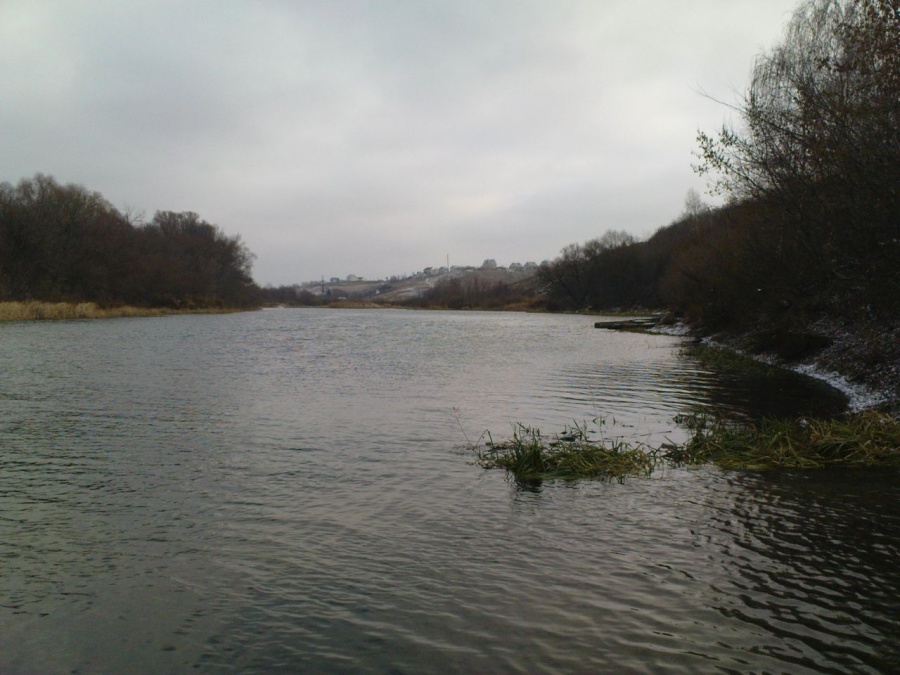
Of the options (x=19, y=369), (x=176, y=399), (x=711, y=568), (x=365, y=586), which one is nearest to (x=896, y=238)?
(x=711, y=568)

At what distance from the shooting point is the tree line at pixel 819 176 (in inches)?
591

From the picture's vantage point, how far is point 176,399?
65.7 ft

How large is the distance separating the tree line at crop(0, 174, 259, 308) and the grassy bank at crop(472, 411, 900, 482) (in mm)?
70827

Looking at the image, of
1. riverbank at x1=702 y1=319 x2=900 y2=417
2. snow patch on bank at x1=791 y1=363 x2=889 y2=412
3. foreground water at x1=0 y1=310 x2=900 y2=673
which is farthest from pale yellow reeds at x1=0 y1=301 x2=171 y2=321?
snow patch on bank at x1=791 y1=363 x2=889 y2=412

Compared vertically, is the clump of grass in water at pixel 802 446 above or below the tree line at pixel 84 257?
below

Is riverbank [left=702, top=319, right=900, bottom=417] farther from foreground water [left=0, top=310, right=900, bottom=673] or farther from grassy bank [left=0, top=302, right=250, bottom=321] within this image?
grassy bank [left=0, top=302, right=250, bottom=321]

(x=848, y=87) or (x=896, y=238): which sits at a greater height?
(x=848, y=87)

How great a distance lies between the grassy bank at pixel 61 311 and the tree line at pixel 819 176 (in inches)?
2446

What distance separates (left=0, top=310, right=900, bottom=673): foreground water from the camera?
19.2 feet


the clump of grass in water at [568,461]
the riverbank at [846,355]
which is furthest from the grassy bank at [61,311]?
the riverbank at [846,355]

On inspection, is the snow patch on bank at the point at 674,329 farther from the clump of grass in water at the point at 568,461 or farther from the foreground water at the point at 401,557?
the clump of grass in water at the point at 568,461

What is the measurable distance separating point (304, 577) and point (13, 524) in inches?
194

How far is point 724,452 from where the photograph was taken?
12.9 meters

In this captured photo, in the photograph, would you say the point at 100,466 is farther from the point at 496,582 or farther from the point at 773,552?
the point at 773,552
